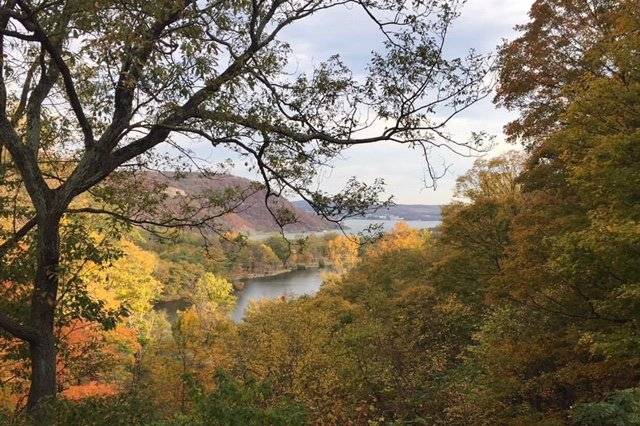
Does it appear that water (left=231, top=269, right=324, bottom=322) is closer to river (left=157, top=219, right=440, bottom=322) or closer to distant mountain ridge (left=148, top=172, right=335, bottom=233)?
river (left=157, top=219, right=440, bottom=322)

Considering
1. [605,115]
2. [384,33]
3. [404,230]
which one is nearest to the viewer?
[384,33]

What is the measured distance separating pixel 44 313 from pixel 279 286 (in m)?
65.5

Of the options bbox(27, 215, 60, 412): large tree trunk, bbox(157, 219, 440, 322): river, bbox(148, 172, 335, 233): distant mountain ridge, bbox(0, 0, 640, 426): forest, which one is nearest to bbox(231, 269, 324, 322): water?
bbox(157, 219, 440, 322): river

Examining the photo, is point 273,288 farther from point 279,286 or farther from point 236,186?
point 236,186

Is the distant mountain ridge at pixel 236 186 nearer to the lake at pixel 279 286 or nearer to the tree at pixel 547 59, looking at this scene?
the tree at pixel 547 59

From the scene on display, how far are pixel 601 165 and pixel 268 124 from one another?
5333 mm

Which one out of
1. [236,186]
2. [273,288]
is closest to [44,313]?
[236,186]

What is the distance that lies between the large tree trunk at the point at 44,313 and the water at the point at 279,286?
1835 inches

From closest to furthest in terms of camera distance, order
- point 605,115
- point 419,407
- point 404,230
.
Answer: point 605,115
point 419,407
point 404,230

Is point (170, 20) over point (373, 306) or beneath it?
over

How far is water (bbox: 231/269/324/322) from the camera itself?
193ft

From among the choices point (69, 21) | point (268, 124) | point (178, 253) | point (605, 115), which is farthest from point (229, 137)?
point (178, 253)

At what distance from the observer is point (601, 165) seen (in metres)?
7.48

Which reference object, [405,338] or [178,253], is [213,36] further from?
[178,253]
